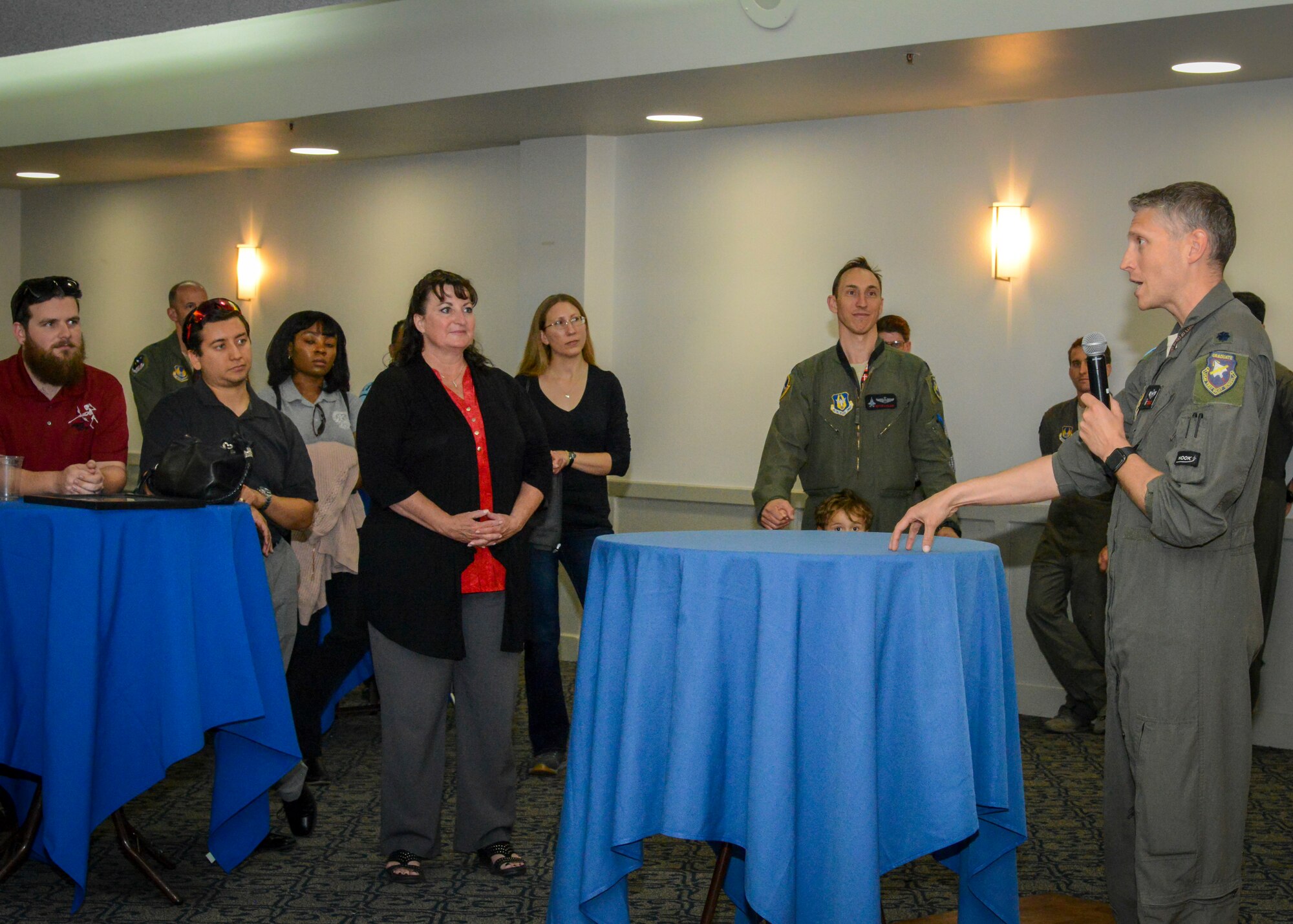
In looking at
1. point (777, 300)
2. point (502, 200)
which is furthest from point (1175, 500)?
point (502, 200)

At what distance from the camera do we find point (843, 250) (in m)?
6.61

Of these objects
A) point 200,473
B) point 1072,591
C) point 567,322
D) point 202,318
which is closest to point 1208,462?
point 200,473

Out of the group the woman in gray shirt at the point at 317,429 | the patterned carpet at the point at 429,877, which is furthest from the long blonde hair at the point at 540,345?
the patterned carpet at the point at 429,877

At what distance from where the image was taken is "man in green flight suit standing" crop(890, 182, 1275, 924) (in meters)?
2.62

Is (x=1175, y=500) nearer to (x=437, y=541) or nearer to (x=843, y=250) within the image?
(x=437, y=541)

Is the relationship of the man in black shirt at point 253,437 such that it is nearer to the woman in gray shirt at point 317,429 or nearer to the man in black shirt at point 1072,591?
the woman in gray shirt at point 317,429

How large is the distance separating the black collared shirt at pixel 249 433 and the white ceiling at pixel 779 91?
2471 millimetres

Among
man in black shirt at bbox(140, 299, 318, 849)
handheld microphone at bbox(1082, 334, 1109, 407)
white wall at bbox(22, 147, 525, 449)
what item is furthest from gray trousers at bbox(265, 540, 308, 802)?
white wall at bbox(22, 147, 525, 449)

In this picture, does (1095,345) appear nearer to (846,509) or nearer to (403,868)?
(846,509)

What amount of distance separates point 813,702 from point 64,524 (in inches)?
77.5

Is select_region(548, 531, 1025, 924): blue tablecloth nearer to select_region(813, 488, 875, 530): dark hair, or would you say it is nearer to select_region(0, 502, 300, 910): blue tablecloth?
select_region(0, 502, 300, 910): blue tablecloth

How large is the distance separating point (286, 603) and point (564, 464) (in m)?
1.34

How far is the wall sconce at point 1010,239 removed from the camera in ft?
20.0

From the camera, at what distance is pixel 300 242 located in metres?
8.71
